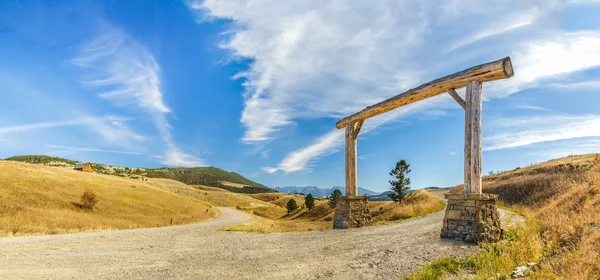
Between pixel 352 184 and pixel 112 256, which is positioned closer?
pixel 112 256

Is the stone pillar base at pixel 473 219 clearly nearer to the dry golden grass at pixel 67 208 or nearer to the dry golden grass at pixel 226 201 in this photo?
the dry golden grass at pixel 67 208

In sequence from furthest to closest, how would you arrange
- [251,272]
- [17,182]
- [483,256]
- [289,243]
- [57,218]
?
[17,182] < [57,218] < [289,243] < [251,272] < [483,256]

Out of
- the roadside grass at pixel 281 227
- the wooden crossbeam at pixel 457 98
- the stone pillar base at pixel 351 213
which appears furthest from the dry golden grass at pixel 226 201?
the wooden crossbeam at pixel 457 98

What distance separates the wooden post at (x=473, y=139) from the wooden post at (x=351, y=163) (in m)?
7.34

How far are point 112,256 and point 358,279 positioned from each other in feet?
27.8

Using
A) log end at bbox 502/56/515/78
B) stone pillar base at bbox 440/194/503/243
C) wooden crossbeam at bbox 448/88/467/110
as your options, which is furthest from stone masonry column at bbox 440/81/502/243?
log end at bbox 502/56/515/78

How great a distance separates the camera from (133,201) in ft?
145

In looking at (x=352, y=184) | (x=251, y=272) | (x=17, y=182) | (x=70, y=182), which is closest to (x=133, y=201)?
(x=70, y=182)

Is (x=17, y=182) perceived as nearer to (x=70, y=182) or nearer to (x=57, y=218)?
(x=70, y=182)

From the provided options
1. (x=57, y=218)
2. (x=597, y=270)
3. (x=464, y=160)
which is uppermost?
(x=464, y=160)

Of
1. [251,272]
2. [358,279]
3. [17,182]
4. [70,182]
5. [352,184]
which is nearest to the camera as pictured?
[358,279]

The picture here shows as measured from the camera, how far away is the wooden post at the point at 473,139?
11445 mm

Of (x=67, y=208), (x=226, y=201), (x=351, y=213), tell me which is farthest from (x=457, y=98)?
(x=226, y=201)

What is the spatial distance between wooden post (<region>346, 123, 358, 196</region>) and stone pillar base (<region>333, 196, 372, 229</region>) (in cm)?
53
